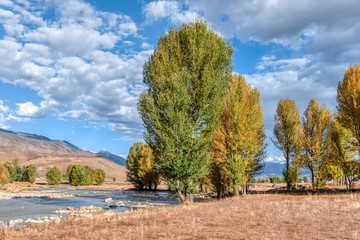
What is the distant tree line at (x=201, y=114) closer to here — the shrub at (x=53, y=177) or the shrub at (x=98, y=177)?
the shrub at (x=98, y=177)

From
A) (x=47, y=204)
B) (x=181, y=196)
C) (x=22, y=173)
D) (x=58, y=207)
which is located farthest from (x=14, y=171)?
(x=181, y=196)

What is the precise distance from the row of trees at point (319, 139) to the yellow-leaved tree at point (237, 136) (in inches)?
383

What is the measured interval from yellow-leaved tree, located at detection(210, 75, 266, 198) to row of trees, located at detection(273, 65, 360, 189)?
9.72 metres

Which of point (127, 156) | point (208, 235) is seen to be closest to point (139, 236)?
point (208, 235)

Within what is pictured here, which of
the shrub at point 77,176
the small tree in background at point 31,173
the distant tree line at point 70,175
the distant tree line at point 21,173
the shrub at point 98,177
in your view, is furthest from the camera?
the distant tree line at point 21,173

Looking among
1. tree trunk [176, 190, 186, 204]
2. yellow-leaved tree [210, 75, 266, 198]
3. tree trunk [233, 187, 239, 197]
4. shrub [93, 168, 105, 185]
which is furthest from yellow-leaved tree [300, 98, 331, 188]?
shrub [93, 168, 105, 185]

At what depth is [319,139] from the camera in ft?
162

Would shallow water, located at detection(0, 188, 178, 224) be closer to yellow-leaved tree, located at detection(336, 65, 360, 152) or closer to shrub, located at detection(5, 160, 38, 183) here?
yellow-leaved tree, located at detection(336, 65, 360, 152)

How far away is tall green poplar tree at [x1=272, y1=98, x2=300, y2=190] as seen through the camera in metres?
52.3

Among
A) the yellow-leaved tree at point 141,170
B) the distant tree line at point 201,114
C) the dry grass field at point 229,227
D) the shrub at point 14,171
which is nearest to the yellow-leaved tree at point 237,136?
the distant tree line at point 201,114

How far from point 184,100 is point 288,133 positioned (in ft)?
96.3

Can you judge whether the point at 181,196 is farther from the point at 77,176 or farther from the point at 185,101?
the point at 77,176

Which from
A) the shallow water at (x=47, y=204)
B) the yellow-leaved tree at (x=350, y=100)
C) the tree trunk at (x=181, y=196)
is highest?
the yellow-leaved tree at (x=350, y=100)

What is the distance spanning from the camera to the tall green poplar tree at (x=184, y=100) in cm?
2819
